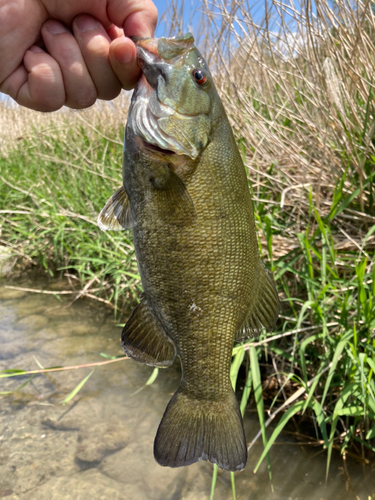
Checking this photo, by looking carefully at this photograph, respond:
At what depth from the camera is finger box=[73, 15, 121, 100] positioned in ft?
5.12

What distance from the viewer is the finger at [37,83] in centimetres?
160

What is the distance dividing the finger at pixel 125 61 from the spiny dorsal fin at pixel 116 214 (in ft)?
1.39

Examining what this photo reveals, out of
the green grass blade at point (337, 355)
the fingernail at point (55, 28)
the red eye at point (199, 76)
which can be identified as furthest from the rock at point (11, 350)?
the red eye at point (199, 76)

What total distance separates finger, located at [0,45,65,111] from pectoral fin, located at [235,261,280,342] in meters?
1.04

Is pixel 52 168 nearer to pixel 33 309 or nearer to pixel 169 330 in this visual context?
pixel 33 309

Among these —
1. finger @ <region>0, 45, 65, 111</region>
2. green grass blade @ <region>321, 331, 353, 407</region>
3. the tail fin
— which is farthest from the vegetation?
finger @ <region>0, 45, 65, 111</region>

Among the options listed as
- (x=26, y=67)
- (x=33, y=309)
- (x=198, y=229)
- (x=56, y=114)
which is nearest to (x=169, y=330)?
(x=198, y=229)

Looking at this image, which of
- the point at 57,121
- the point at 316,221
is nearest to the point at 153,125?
the point at 316,221

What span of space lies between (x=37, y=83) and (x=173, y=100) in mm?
573

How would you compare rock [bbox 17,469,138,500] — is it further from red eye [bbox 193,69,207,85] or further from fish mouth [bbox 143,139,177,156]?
red eye [bbox 193,69,207,85]

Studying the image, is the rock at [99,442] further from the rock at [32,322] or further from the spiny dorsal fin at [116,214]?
the spiny dorsal fin at [116,214]

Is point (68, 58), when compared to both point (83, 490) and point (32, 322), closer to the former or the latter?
point (83, 490)

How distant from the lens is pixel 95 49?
5.10ft

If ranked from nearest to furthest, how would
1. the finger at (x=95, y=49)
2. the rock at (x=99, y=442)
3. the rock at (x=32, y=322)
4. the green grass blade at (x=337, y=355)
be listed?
the finger at (x=95, y=49)
the green grass blade at (x=337, y=355)
the rock at (x=99, y=442)
the rock at (x=32, y=322)
